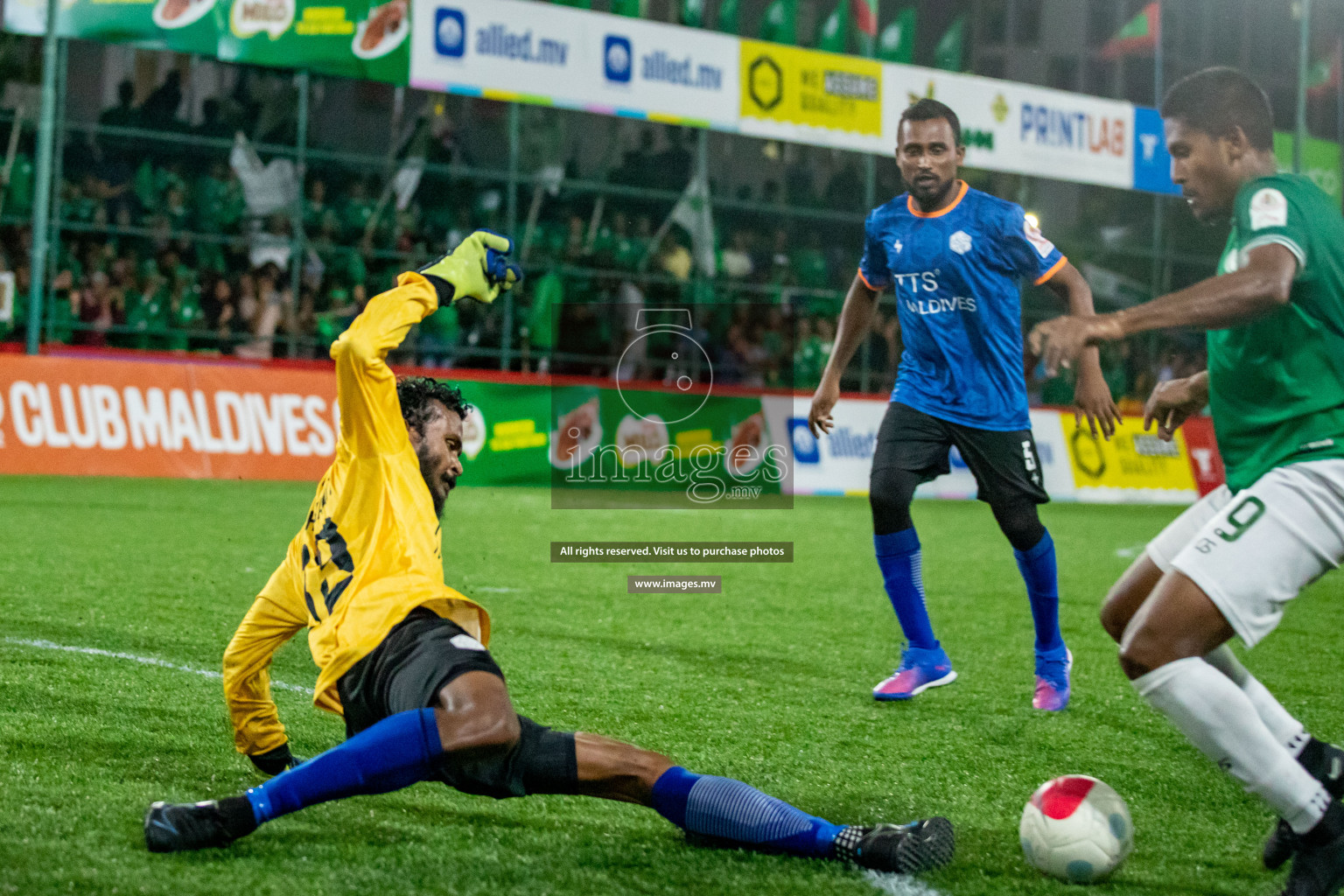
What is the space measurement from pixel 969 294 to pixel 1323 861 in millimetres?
2842

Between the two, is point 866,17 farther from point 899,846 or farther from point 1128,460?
point 899,846

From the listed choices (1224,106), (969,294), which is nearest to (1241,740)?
(1224,106)

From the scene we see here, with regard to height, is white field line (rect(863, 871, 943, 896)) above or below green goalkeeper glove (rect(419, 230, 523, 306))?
below

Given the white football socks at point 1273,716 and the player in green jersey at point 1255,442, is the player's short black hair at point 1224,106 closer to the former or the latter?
the player in green jersey at point 1255,442

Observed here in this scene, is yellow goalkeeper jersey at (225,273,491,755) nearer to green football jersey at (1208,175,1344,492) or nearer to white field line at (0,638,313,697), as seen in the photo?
white field line at (0,638,313,697)

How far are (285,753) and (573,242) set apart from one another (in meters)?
14.8

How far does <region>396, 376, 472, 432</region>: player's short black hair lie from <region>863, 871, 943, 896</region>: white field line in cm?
150

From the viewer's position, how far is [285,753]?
147 inches

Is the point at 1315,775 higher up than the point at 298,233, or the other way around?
the point at 298,233

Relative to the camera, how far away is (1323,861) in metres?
2.89

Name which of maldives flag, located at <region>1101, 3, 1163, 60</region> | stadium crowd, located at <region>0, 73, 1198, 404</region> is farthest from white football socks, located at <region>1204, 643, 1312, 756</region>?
maldives flag, located at <region>1101, 3, 1163, 60</region>

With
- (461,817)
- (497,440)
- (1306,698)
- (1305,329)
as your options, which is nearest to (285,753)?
(461,817)

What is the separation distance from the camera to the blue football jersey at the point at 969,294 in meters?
5.27

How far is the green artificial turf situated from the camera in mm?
3082
